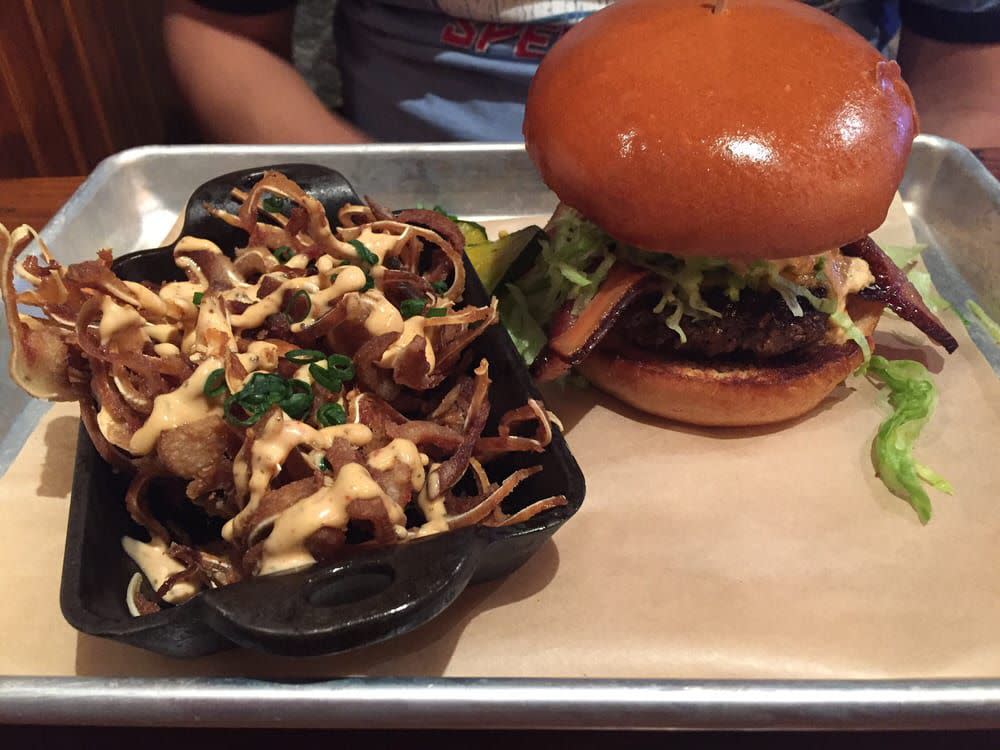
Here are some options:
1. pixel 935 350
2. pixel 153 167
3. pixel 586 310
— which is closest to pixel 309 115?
pixel 153 167

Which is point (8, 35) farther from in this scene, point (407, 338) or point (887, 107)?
point (887, 107)

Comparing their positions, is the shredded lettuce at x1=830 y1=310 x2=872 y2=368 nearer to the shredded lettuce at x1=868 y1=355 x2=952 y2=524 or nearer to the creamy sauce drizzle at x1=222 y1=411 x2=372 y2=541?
the shredded lettuce at x1=868 y1=355 x2=952 y2=524

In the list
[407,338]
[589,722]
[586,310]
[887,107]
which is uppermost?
[887,107]

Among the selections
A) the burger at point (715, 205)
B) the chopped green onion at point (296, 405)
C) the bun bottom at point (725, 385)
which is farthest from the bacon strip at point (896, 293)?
the chopped green onion at point (296, 405)

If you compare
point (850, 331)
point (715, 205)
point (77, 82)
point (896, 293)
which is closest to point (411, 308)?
point (715, 205)

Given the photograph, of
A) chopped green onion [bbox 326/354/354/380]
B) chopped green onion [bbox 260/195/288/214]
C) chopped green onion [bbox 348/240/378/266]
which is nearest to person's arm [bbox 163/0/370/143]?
chopped green onion [bbox 260/195/288/214]

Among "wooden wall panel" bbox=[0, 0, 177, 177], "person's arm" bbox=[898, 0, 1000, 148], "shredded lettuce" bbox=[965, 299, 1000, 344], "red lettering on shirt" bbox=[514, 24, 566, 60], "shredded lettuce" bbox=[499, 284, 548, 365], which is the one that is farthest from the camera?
"wooden wall panel" bbox=[0, 0, 177, 177]
